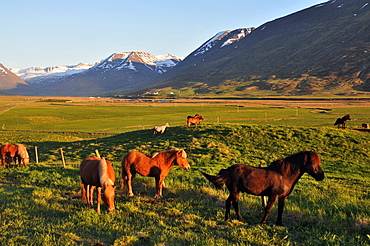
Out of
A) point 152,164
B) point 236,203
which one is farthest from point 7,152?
point 236,203

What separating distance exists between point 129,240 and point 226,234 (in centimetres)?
316

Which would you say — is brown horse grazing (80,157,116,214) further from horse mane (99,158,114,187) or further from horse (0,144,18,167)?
horse (0,144,18,167)

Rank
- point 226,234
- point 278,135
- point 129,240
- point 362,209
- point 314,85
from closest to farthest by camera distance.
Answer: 1. point 129,240
2. point 226,234
3. point 362,209
4. point 278,135
5. point 314,85

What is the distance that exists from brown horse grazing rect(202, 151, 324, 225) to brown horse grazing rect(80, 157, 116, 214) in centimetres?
415

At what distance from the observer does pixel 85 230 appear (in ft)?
30.5

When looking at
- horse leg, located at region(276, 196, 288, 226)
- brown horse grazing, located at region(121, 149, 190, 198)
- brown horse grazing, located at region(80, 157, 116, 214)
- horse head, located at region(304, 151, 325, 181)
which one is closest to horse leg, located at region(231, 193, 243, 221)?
horse leg, located at region(276, 196, 288, 226)

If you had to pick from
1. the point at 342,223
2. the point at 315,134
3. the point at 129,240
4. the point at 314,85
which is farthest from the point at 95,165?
the point at 314,85

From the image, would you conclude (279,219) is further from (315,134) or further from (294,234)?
(315,134)

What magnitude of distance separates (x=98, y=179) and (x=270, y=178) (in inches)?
265

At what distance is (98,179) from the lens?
11016 mm

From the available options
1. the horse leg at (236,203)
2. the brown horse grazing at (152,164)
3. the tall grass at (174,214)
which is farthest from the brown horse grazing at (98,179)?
the horse leg at (236,203)

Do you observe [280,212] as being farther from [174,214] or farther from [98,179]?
[98,179]

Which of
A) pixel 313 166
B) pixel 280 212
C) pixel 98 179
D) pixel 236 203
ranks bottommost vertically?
pixel 280 212

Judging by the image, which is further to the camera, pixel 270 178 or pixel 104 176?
pixel 104 176
